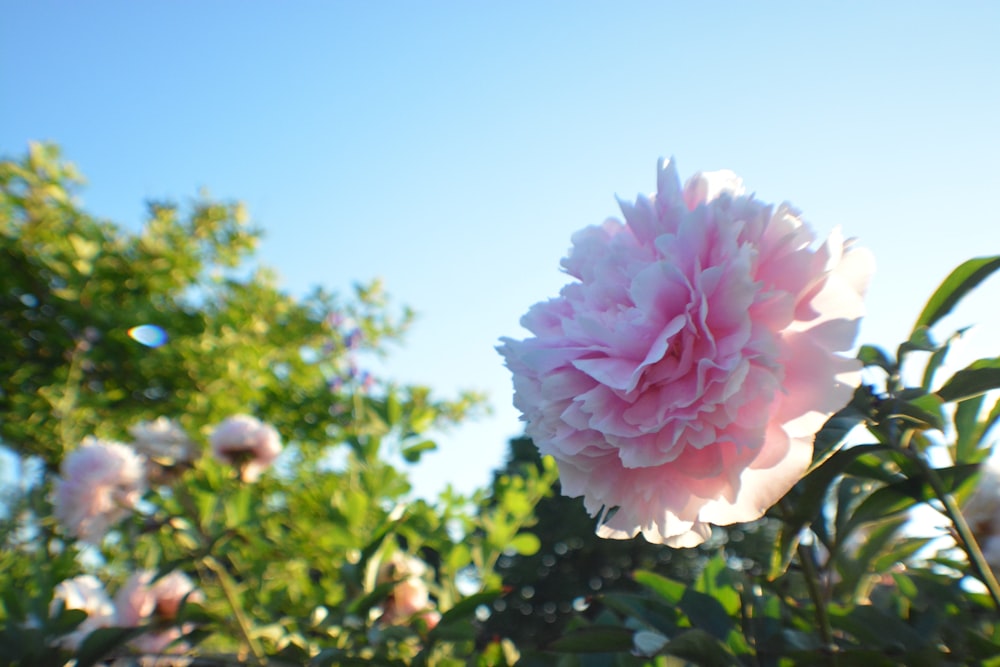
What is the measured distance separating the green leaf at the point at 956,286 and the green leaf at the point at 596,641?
38 cm

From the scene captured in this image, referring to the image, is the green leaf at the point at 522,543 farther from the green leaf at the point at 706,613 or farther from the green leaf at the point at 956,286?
the green leaf at the point at 956,286

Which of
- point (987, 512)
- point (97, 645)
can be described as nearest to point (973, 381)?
point (987, 512)

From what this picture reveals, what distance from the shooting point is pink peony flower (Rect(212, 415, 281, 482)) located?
179 centimetres

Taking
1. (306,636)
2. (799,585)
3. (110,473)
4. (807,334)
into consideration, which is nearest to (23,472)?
(110,473)

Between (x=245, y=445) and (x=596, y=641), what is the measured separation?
4.56 ft

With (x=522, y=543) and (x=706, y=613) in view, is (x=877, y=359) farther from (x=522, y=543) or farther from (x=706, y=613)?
(x=522, y=543)

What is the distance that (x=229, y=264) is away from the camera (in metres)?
3.72

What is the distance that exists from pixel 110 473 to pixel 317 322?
1.84 metres

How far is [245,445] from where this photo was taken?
1.80 meters

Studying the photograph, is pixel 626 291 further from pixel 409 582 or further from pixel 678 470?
pixel 409 582

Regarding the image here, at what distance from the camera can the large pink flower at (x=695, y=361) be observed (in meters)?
0.50

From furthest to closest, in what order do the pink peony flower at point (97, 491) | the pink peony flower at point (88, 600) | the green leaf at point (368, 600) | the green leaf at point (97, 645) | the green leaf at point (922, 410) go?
1. the pink peony flower at point (97, 491)
2. the pink peony flower at point (88, 600)
3. the green leaf at point (368, 600)
4. the green leaf at point (97, 645)
5. the green leaf at point (922, 410)

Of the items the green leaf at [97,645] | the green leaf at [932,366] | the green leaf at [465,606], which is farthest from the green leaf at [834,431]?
the green leaf at [97,645]

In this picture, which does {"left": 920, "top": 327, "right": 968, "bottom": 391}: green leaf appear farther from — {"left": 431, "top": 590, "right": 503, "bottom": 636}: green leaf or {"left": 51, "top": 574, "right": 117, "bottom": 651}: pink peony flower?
{"left": 51, "top": 574, "right": 117, "bottom": 651}: pink peony flower
